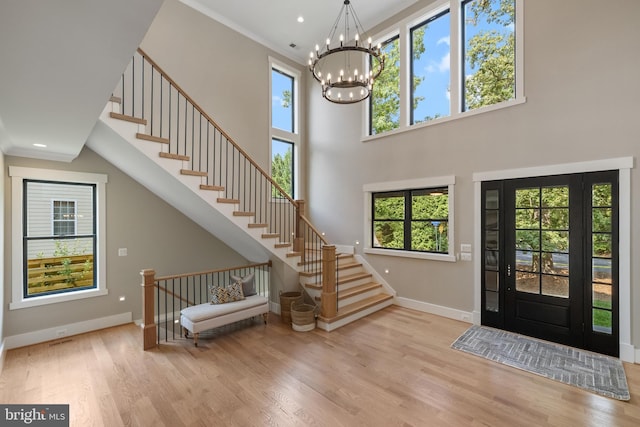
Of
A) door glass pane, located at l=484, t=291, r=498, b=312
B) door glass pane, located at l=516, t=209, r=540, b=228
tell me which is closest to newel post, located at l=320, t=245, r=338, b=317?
door glass pane, located at l=484, t=291, r=498, b=312

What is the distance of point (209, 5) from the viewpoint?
5473mm

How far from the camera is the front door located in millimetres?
3518

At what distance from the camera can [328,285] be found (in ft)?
14.8

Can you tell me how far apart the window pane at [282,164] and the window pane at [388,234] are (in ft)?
8.13

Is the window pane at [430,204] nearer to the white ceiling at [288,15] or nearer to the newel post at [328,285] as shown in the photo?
the newel post at [328,285]

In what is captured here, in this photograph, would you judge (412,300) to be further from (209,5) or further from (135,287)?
(209,5)

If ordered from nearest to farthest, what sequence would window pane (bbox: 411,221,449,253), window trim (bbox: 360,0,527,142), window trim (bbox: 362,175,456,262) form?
1. window trim (bbox: 360,0,527,142)
2. window trim (bbox: 362,175,456,262)
3. window pane (bbox: 411,221,449,253)

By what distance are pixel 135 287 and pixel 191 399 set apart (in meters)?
2.88

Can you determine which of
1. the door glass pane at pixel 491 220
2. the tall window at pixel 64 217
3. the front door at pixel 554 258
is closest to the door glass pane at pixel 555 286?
the front door at pixel 554 258

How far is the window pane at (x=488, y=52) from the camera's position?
442cm

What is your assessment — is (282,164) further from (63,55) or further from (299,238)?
(63,55)

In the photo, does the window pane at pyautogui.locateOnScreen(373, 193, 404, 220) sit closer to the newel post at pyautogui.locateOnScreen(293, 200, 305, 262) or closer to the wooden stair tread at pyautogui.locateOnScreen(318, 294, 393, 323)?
the wooden stair tread at pyautogui.locateOnScreen(318, 294, 393, 323)

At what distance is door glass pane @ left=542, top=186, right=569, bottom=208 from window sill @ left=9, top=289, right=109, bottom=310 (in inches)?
268

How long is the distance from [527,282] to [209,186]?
488 cm
